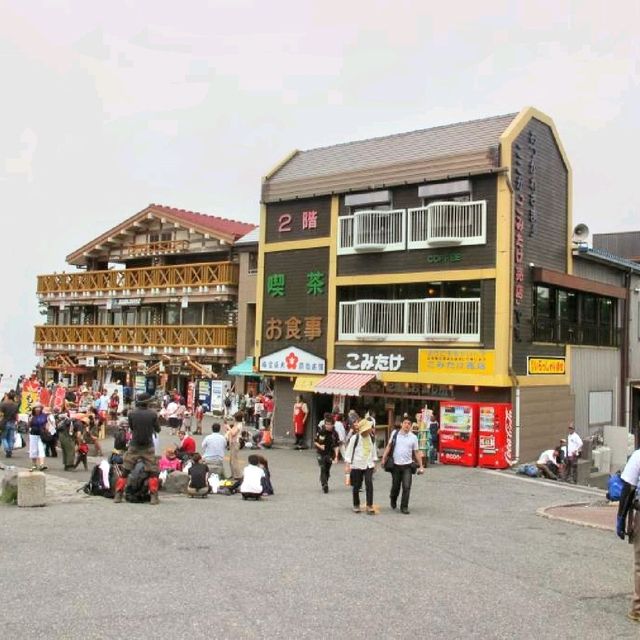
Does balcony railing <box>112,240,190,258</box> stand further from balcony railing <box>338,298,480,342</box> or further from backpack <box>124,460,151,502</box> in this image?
backpack <box>124,460,151,502</box>

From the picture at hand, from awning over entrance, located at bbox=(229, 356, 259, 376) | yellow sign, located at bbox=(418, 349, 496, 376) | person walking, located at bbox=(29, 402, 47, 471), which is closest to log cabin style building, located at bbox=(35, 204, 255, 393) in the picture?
awning over entrance, located at bbox=(229, 356, 259, 376)

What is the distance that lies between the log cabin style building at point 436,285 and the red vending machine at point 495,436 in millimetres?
33

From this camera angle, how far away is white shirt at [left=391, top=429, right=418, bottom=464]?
13023 millimetres

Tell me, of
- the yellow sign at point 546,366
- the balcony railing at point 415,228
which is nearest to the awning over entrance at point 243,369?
the balcony railing at point 415,228

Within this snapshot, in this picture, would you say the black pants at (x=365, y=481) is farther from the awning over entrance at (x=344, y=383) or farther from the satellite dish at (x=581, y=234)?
the satellite dish at (x=581, y=234)

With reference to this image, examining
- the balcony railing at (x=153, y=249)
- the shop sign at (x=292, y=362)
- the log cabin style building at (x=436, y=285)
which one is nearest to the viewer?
the log cabin style building at (x=436, y=285)

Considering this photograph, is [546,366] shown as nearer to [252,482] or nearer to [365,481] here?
[365,481]

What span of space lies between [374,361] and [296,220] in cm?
572

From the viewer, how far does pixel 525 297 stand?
2169 centimetres

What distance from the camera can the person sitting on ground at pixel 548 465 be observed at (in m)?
20.0

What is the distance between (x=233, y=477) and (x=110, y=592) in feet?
30.0

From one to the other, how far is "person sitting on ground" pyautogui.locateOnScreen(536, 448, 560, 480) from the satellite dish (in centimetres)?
752

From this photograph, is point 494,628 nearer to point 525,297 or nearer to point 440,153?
point 525,297

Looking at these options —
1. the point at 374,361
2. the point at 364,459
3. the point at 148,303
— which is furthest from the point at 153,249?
the point at 364,459
